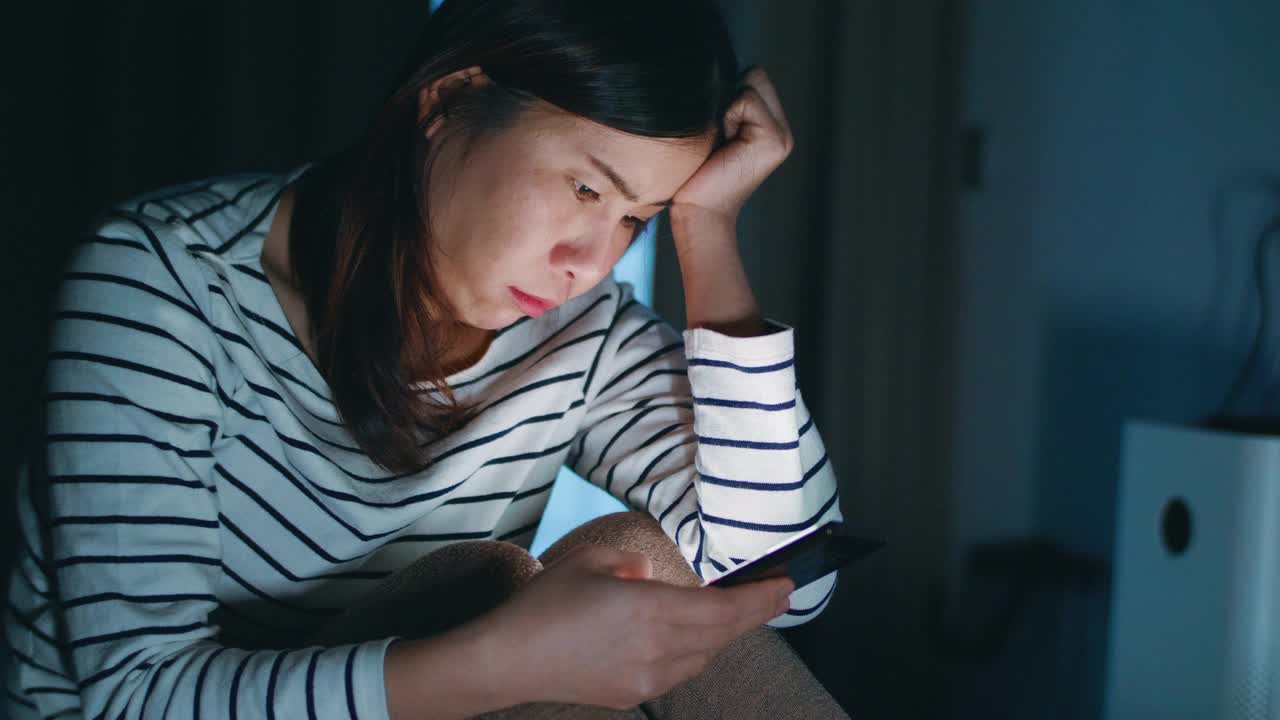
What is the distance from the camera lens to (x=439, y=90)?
0.77m

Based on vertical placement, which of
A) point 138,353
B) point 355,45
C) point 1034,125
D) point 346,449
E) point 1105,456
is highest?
Answer: point 355,45

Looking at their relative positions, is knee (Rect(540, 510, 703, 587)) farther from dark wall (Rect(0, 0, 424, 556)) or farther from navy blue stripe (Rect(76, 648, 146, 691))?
dark wall (Rect(0, 0, 424, 556))

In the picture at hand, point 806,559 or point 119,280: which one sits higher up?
point 119,280

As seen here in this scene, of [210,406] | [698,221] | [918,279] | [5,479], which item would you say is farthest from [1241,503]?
[5,479]

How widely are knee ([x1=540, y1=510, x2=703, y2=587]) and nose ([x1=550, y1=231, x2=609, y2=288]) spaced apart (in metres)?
0.22

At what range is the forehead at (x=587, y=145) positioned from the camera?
708 millimetres

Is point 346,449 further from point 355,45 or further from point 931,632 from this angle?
point 931,632

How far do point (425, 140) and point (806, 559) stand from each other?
49 centimetres

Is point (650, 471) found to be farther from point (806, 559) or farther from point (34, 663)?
point (34, 663)

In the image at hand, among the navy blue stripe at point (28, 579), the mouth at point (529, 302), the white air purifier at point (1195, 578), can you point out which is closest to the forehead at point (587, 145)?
the mouth at point (529, 302)

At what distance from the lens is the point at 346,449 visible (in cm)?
82

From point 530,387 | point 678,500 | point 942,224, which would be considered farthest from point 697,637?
point 942,224

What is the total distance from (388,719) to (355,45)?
1324 mm

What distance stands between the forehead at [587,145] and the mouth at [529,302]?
13cm
